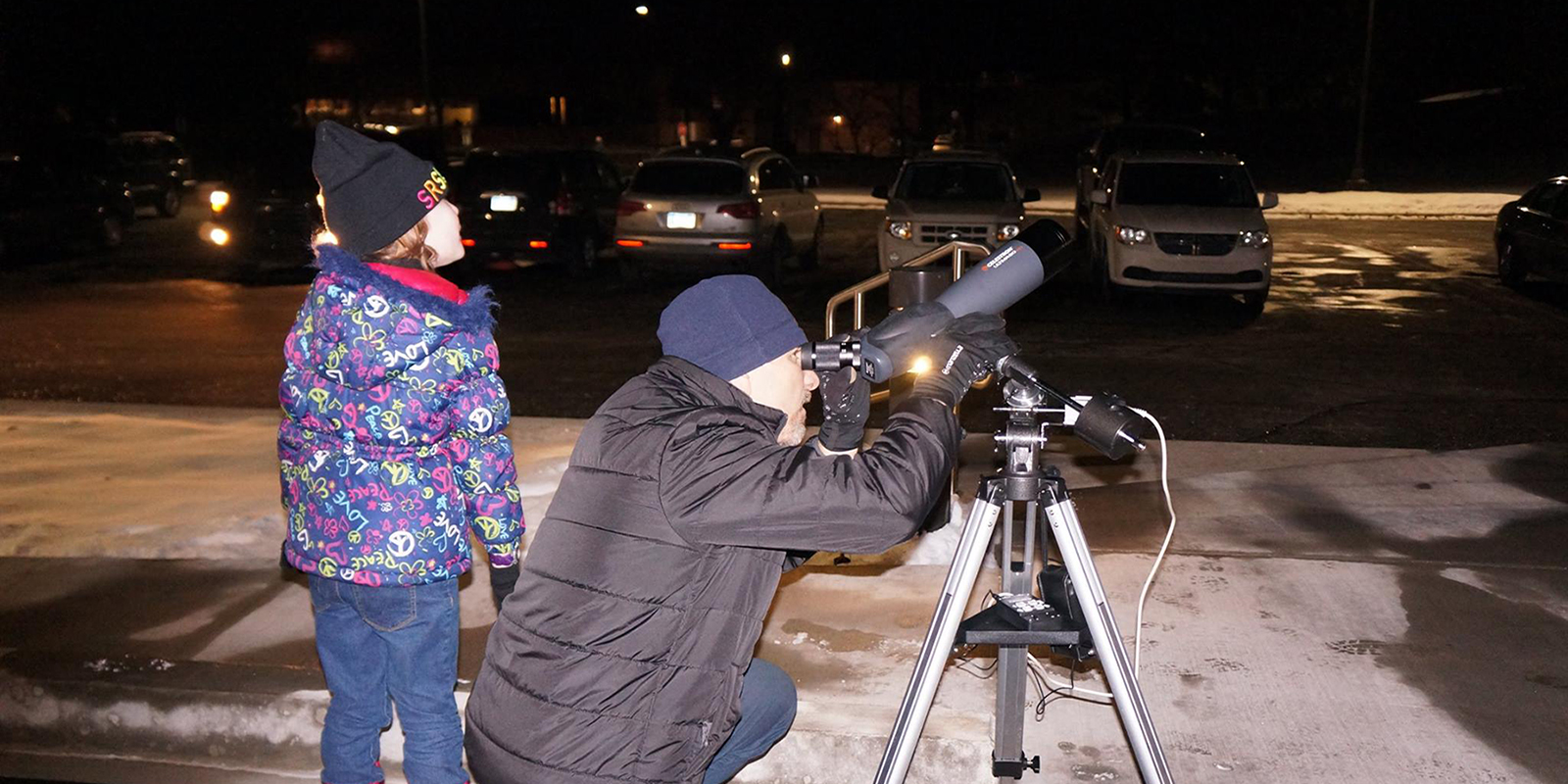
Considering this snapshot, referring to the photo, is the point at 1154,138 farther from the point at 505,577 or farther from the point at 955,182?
the point at 505,577

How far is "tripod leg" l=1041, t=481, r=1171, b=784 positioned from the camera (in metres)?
3.11

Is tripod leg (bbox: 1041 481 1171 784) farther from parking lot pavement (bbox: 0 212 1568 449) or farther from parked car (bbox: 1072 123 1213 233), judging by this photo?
parked car (bbox: 1072 123 1213 233)

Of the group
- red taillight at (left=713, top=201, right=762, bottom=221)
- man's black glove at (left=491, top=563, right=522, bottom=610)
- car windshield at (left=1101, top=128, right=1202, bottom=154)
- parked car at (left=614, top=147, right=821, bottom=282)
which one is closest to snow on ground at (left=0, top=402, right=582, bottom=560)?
man's black glove at (left=491, top=563, right=522, bottom=610)

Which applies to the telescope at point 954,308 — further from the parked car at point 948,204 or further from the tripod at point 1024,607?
the parked car at point 948,204

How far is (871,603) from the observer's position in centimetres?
530

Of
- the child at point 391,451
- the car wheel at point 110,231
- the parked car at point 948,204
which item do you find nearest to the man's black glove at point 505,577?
the child at point 391,451

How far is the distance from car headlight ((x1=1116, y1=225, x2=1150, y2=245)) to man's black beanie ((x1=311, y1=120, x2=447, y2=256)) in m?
11.5

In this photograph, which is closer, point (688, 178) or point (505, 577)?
point (505, 577)

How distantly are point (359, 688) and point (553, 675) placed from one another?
1157 mm

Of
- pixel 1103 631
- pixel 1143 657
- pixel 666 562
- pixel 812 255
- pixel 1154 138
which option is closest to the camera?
pixel 666 562

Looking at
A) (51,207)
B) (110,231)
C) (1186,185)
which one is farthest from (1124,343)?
(110,231)

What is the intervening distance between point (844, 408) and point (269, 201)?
46.8ft

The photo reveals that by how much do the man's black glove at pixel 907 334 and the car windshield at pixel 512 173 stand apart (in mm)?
13714

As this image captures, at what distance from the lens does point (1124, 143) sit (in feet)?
74.9
